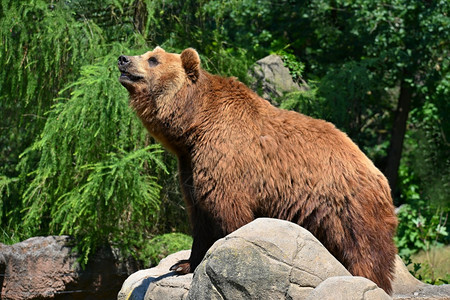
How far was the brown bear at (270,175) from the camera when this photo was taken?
5.22m

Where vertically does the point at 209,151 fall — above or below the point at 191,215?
above

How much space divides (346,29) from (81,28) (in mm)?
A: 4532

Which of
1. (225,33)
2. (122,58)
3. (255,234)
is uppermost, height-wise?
(225,33)

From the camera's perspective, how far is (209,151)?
17.6ft

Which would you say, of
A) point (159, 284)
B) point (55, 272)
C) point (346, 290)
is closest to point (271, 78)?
point (55, 272)

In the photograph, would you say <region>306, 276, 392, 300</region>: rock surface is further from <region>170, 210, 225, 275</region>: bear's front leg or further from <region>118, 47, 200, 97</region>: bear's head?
<region>118, 47, 200, 97</region>: bear's head

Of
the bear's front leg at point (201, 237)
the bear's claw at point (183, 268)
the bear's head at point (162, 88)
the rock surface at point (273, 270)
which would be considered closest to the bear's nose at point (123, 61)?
the bear's head at point (162, 88)

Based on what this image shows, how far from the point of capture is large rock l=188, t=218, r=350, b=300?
4258mm

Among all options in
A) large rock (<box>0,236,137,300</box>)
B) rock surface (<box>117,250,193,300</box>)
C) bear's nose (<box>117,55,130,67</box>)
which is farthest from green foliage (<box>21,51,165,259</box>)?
bear's nose (<box>117,55,130,67</box>)

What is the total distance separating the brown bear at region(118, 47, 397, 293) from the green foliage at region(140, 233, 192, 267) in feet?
8.97

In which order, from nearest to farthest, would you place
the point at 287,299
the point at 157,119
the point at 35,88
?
the point at 287,299
the point at 157,119
the point at 35,88

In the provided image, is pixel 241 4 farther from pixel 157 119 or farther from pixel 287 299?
pixel 287 299

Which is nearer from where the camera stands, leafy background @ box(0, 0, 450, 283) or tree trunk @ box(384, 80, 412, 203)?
leafy background @ box(0, 0, 450, 283)

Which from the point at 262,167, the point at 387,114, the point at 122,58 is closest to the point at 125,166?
the point at 122,58
